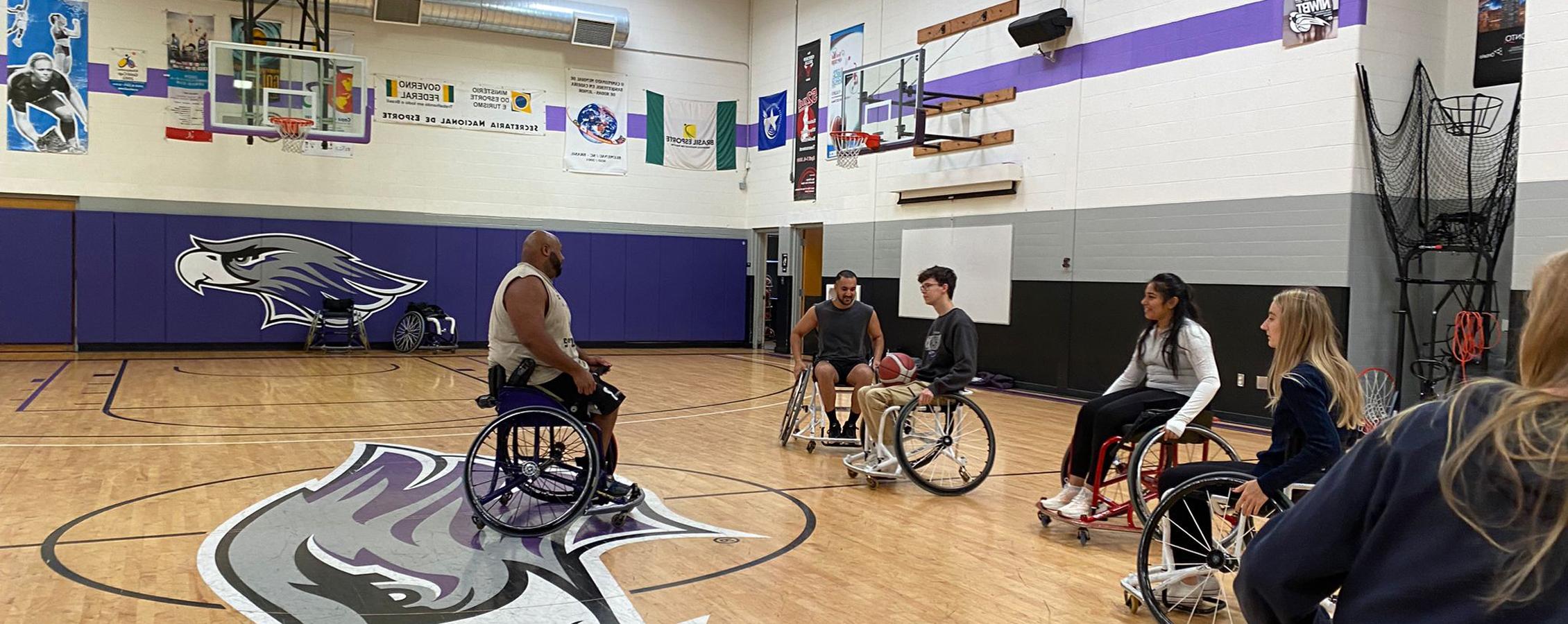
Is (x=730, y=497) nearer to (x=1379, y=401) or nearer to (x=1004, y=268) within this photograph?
(x=1379, y=401)

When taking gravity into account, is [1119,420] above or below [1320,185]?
below

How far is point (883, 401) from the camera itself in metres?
5.54

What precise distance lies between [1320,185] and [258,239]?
12087mm

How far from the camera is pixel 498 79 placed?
14.5 meters

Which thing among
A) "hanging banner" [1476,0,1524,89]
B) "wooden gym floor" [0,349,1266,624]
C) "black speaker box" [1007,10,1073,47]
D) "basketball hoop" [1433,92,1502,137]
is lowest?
"wooden gym floor" [0,349,1266,624]

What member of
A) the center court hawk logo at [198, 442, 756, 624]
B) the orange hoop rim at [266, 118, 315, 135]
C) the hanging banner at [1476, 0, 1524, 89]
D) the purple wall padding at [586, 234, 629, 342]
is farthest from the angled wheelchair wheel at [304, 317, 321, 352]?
the hanging banner at [1476, 0, 1524, 89]

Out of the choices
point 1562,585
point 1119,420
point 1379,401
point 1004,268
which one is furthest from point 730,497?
point 1004,268

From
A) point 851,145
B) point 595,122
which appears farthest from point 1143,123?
point 595,122

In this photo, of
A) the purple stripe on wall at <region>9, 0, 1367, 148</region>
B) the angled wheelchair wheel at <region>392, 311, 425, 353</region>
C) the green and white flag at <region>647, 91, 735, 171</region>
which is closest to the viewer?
the purple stripe on wall at <region>9, 0, 1367, 148</region>

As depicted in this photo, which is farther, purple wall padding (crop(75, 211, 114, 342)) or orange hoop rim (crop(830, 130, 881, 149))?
purple wall padding (crop(75, 211, 114, 342))

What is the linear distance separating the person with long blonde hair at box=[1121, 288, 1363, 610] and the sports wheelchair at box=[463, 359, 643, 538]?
2.11 m

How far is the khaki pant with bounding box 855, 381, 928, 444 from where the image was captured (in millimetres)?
5477

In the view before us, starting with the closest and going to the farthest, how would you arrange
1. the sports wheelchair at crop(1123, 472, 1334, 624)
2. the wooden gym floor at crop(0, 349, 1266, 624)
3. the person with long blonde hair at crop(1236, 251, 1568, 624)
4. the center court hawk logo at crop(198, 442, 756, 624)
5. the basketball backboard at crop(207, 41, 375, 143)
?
the person with long blonde hair at crop(1236, 251, 1568, 624)
the sports wheelchair at crop(1123, 472, 1334, 624)
the center court hawk logo at crop(198, 442, 756, 624)
the wooden gym floor at crop(0, 349, 1266, 624)
the basketball backboard at crop(207, 41, 375, 143)

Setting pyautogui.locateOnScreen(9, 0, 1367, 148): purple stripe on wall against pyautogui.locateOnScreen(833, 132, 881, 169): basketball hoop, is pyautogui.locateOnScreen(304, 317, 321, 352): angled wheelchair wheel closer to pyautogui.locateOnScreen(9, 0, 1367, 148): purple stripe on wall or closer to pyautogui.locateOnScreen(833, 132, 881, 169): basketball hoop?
pyautogui.locateOnScreen(9, 0, 1367, 148): purple stripe on wall
